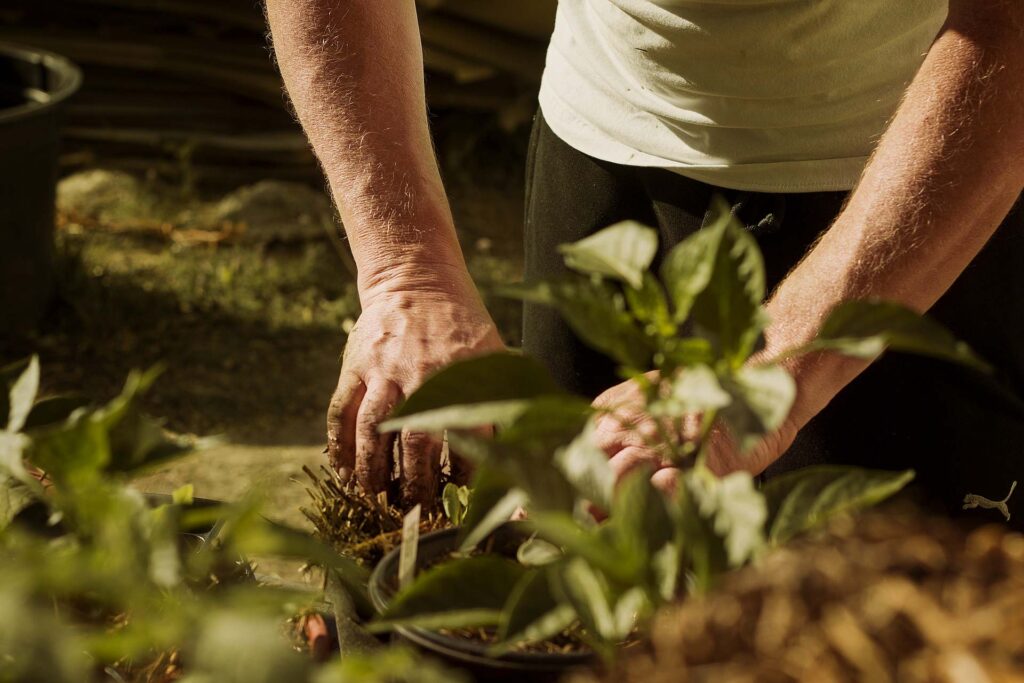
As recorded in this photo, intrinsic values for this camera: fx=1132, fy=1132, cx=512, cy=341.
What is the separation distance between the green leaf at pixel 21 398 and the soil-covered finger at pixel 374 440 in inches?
16.2

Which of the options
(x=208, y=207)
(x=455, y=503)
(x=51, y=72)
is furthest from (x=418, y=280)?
(x=208, y=207)

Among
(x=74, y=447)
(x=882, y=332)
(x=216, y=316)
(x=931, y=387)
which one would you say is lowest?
(x=216, y=316)

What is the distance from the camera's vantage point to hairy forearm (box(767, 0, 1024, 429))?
3.29 feet

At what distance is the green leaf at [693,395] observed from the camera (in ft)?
1.64

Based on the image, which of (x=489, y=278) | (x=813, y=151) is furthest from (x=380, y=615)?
(x=489, y=278)

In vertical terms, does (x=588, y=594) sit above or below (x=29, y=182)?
above

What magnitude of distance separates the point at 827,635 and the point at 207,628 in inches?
9.5

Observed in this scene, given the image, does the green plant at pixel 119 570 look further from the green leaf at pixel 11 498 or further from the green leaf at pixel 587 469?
the green leaf at pixel 587 469

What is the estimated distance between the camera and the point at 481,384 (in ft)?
1.97

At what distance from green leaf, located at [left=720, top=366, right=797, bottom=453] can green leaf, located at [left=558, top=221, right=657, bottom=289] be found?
79 mm

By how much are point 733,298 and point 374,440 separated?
1.80 ft

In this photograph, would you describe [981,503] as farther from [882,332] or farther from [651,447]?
[882,332]

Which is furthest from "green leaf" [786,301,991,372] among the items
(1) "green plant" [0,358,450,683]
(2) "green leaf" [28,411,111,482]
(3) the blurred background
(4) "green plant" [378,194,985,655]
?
(3) the blurred background

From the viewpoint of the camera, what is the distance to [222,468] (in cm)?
293
